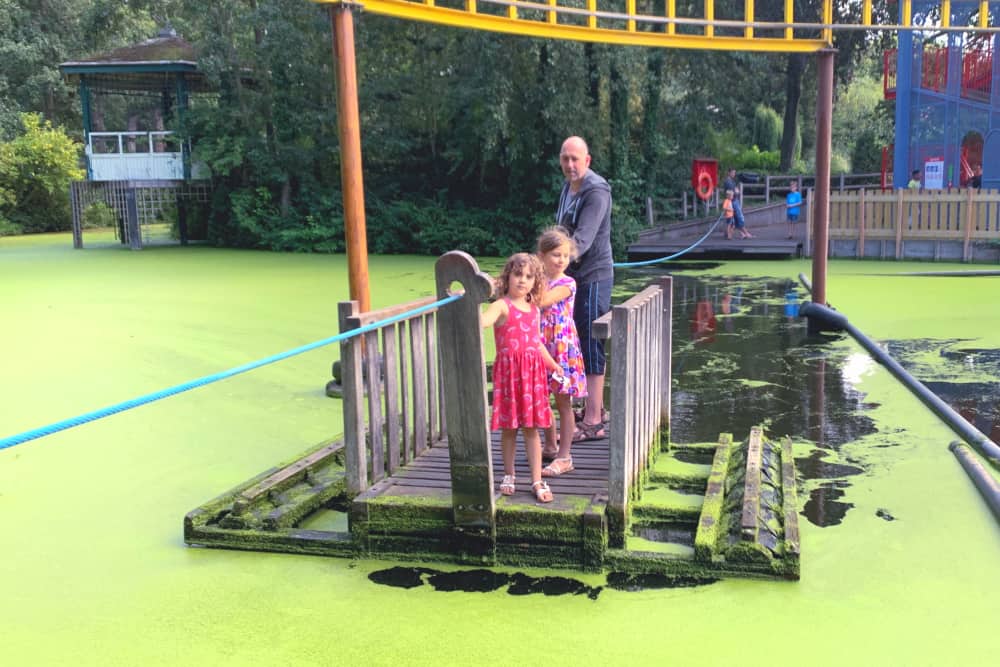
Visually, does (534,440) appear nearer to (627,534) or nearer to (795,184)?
(627,534)

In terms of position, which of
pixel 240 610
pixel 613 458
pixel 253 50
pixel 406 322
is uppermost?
pixel 253 50

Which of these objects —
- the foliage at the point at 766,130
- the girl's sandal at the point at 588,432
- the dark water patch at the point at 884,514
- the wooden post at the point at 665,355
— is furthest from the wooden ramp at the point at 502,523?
the foliage at the point at 766,130

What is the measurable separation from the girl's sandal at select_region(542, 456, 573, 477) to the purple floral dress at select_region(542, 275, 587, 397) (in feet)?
1.06

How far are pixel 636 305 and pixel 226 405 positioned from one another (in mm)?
3976

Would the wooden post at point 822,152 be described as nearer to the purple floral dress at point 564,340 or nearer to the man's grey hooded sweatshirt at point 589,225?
the man's grey hooded sweatshirt at point 589,225

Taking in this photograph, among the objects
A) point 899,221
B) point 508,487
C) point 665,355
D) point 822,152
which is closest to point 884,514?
point 665,355

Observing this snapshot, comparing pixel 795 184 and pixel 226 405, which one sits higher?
pixel 795 184

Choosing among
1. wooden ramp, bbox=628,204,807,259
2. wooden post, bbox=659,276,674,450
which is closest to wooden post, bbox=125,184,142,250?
wooden ramp, bbox=628,204,807,259

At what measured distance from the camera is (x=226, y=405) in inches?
267

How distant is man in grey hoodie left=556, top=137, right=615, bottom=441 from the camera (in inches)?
177

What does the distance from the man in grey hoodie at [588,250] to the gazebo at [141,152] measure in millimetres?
20238

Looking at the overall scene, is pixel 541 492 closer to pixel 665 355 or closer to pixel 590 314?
pixel 590 314

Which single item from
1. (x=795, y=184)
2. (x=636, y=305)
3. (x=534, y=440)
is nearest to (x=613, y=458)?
(x=534, y=440)

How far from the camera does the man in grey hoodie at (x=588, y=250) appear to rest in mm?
4496
